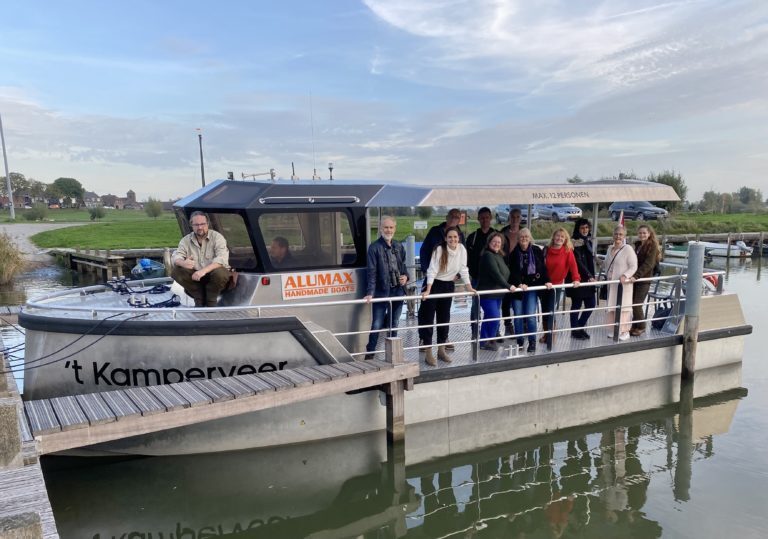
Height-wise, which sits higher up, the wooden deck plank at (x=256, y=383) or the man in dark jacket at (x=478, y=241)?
Answer: the man in dark jacket at (x=478, y=241)

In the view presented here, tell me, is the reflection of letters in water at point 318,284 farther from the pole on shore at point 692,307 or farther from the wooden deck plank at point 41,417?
the pole on shore at point 692,307

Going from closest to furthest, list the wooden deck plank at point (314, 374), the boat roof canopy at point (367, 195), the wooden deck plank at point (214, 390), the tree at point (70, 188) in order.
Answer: the wooden deck plank at point (214, 390), the wooden deck plank at point (314, 374), the boat roof canopy at point (367, 195), the tree at point (70, 188)

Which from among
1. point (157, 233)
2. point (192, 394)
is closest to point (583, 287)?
point (192, 394)

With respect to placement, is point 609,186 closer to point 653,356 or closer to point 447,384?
point 653,356

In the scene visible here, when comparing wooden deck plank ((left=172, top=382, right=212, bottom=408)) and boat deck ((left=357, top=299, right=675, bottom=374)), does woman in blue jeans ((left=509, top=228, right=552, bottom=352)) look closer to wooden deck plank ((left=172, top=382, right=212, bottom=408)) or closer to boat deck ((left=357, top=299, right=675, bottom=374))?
boat deck ((left=357, top=299, right=675, bottom=374))

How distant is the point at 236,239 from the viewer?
654cm

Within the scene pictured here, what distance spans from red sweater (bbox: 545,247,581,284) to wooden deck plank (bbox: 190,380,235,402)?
457 cm

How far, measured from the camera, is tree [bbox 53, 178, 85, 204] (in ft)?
400

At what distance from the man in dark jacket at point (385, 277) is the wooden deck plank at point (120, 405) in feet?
8.83

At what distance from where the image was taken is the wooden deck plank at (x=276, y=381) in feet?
18.2

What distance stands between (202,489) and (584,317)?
18.9 feet

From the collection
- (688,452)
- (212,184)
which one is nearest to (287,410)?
(212,184)

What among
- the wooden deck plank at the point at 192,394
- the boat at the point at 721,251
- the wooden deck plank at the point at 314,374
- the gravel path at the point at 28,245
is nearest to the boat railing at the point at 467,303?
the wooden deck plank at the point at 314,374

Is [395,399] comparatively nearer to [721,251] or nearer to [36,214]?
[721,251]
